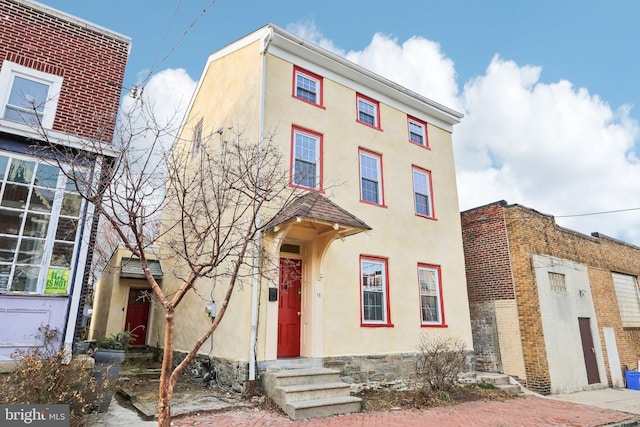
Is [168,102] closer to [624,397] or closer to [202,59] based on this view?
[202,59]

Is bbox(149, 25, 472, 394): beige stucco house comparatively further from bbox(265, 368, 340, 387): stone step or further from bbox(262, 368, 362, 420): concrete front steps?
bbox(262, 368, 362, 420): concrete front steps

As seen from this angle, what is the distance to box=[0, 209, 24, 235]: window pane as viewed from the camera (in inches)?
250

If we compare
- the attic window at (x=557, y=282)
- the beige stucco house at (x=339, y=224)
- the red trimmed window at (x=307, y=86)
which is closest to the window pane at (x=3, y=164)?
the beige stucco house at (x=339, y=224)

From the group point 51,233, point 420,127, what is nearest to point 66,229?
point 51,233

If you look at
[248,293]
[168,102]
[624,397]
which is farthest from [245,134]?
[624,397]

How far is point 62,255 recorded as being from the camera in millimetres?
6727

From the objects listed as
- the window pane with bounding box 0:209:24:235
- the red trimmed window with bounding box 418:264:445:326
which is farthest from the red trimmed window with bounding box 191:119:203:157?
the red trimmed window with bounding box 418:264:445:326

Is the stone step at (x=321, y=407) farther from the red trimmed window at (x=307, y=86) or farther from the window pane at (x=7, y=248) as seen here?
the red trimmed window at (x=307, y=86)

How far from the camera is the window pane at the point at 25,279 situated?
6277mm

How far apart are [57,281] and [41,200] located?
1456 millimetres

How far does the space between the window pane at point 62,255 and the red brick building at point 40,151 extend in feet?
0.05

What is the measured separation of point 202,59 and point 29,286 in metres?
9.85

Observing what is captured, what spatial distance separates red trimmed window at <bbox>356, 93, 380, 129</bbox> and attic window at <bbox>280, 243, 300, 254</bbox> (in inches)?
182

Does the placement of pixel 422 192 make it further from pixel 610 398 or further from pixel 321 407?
pixel 610 398
